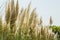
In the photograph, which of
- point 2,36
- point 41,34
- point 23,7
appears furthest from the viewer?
point 41,34

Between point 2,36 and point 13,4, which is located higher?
point 13,4

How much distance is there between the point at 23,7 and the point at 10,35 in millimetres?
513

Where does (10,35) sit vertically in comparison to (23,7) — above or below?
below

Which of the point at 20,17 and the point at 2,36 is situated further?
the point at 20,17

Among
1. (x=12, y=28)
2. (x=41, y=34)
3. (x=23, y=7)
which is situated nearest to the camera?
(x=12, y=28)

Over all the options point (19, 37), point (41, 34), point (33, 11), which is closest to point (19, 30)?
point (19, 37)

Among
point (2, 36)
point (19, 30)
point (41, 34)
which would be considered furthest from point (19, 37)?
point (41, 34)

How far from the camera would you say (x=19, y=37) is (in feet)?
10.8

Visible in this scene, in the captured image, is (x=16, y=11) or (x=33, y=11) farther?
(x=33, y=11)

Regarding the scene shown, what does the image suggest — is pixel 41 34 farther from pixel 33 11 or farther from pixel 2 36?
pixel 2 36

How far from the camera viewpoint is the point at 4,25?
3.13 meters

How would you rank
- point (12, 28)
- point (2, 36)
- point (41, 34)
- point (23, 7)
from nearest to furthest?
point (2, 36) → point (12, 28) → point (23, 7) → point (41, 34)

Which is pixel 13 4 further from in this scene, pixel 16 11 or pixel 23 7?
pixel 23 7

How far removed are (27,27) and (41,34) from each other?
25.1 inches
